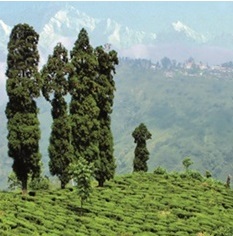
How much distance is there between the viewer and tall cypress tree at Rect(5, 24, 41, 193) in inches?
2571

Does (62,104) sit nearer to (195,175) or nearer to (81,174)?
(81,174)

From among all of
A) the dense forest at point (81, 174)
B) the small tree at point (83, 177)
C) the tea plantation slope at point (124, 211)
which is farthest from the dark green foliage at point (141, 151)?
the small tree at point (83, 177)

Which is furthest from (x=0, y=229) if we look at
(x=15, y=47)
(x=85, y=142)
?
(x=85, y=142)

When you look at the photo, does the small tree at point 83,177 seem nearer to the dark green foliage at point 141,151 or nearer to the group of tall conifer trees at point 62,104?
the group of tall conifer trees at point 62,104

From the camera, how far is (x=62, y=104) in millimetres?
75562

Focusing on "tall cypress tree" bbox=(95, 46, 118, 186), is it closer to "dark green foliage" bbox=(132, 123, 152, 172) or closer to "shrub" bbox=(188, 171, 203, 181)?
"shrub" bbox=(188, 171, 203, 181)

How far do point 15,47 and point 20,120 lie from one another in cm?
962

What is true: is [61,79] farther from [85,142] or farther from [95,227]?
[95,227]

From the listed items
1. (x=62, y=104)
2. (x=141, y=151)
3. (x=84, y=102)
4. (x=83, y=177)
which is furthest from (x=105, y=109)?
(x=141, y=151)

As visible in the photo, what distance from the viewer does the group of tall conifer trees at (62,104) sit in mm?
65875

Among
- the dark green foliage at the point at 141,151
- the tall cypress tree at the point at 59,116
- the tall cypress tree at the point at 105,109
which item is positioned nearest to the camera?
the tall cypress tree at the point at 59,116

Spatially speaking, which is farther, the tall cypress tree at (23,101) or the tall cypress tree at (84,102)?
the tall cypress tree at (84,102)

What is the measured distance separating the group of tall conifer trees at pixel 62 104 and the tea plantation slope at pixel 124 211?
15.1 ft

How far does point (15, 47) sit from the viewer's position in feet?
219
